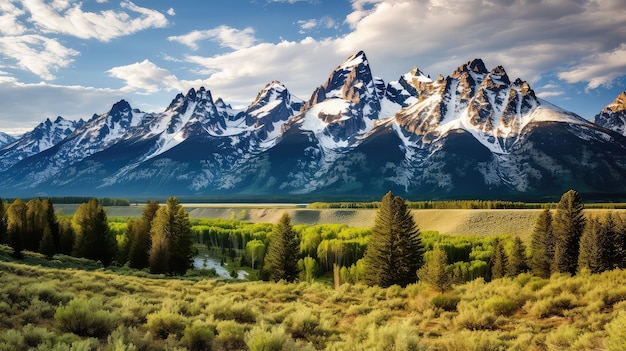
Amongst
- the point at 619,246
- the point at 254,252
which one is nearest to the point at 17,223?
the point at 254,252

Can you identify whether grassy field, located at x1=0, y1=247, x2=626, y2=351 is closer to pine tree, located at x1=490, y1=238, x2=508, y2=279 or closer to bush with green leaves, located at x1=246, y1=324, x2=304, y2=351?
bush with green leaves, located at x1=246, y1=324, x2=304, y2=351

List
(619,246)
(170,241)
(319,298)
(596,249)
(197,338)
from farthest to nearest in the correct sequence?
(170,241)
(619,246)
(596,249)
(319,298)
(197,338)

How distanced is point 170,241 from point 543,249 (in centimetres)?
4926

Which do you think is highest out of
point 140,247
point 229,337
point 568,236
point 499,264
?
point 229,337

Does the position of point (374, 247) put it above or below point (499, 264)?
above

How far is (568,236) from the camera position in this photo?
49.0 m

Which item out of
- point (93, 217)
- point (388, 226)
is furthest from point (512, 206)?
point (93, 217)

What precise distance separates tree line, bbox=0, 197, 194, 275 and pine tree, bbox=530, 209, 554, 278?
152ft

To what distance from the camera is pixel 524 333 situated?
625 inches

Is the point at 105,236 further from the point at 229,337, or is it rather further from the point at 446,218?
the point at 446,218

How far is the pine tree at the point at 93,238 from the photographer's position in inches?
2298

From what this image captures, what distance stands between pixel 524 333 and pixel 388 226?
25735 mm

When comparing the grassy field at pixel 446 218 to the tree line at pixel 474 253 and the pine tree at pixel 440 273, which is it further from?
the pine tree at pixel 440 273

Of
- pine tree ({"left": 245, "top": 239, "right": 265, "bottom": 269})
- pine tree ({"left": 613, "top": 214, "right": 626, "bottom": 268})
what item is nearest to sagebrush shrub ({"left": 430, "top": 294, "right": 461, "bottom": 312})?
pine tree ({"left": 613, "top": 214, "right": 626, "bottom": 268})
